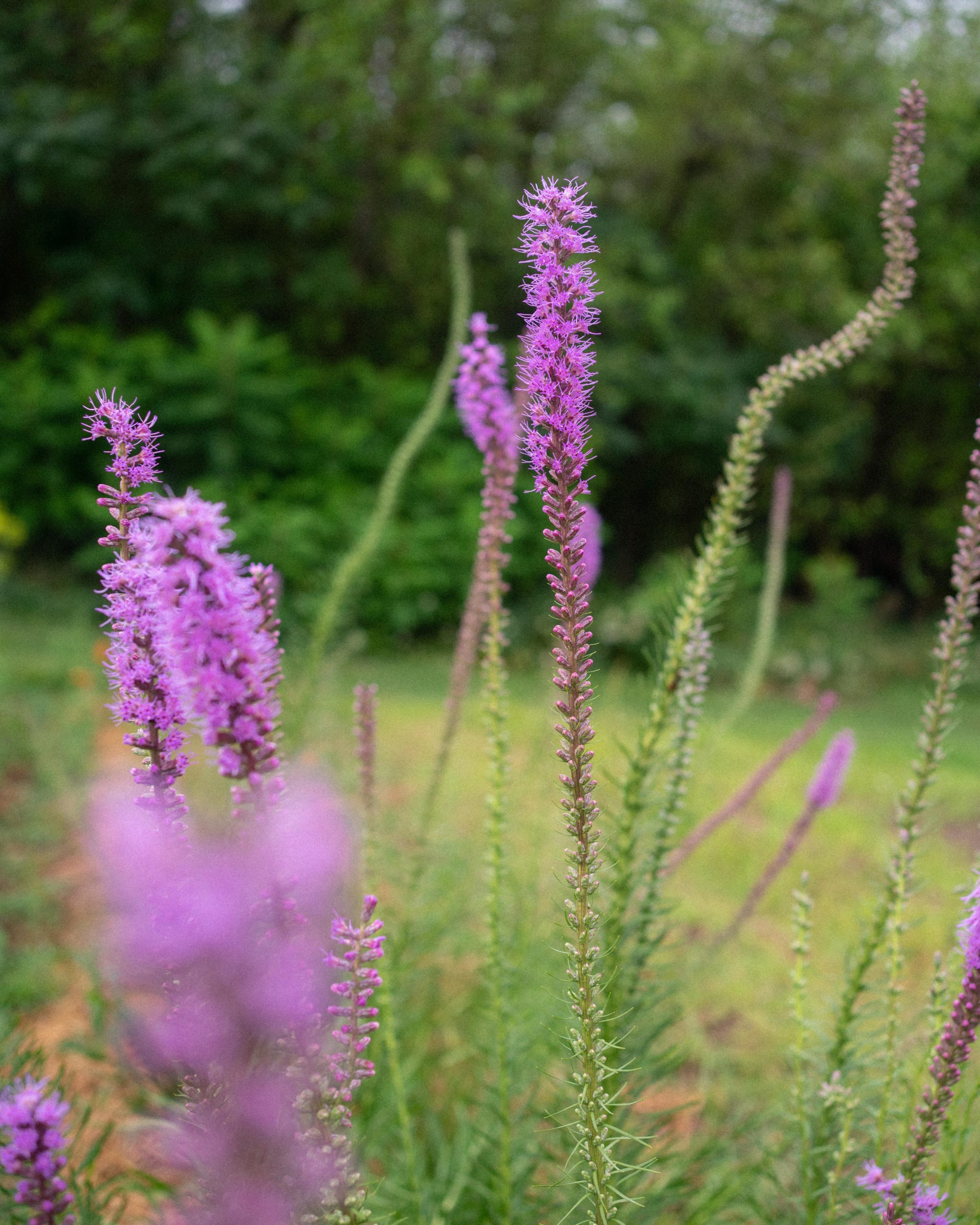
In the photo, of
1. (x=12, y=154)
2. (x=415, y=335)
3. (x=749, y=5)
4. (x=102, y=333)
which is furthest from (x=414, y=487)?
(x=749, y=5)

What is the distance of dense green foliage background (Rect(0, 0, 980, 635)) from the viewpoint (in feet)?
36.2

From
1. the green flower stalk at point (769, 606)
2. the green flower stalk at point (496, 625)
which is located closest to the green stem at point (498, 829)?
the green flower stalk at point (496, 625)

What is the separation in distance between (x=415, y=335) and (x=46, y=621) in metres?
6.21

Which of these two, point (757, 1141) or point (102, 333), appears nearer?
point (757, 1141)

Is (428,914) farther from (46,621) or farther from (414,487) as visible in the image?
(414,487)

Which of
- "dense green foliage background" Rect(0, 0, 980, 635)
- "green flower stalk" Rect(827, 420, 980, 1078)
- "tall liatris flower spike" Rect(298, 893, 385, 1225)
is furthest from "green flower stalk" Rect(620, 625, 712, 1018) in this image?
"dense green foliage background" Rect(0, 0, 980, 635)

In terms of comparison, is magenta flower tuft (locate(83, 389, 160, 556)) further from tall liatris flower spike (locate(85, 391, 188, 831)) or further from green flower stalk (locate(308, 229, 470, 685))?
green flower stalk (locate(308, 229, 470, 685))

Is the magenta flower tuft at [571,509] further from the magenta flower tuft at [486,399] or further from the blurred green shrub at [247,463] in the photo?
the blurred green shrub at [247,463]

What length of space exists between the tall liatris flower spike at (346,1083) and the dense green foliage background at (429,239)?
9264mm

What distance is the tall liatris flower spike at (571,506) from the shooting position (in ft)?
2.96

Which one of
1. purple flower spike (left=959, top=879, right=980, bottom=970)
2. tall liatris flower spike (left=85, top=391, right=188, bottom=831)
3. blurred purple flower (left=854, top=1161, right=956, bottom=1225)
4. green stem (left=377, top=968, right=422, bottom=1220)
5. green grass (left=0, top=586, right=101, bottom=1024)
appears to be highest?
tall liatris flower spike (left=85, top=391, right=188, bottom=831)

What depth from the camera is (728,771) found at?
20.9 feet

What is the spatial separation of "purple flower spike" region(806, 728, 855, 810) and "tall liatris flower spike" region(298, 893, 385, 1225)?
61.1 inches

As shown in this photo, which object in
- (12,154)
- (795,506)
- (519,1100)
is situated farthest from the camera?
(795,506)
